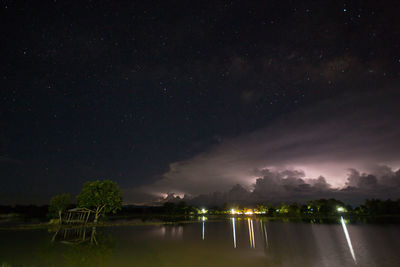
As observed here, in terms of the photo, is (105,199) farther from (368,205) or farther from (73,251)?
(368,205)

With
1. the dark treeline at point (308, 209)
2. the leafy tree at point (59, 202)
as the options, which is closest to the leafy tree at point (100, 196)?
the leafy tree at point (59, 202)

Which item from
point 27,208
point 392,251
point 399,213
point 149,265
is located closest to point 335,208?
point 399,213

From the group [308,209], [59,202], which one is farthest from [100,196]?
[308,209]

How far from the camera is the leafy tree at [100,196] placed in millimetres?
51969

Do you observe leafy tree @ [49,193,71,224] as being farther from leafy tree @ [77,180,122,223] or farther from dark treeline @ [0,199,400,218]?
dark treeline @ [0,199,400,218]

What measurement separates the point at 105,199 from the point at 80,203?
6063mm

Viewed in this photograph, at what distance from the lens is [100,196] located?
52.7 m

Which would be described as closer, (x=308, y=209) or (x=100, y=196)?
(x=100, y=196)

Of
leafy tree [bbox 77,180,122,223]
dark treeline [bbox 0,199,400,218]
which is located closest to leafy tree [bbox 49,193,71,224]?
leafy tree [bbox 77,180,122,223]

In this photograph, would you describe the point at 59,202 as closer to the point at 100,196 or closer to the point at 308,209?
the point at 100,196

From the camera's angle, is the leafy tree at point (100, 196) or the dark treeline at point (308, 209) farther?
the dark treeline at point (308, 209)

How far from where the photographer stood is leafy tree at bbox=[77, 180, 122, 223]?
51969 millimetres

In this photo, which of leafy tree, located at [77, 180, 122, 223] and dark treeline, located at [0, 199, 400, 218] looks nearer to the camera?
leafy tree, located at [77, 180, 122, 223]

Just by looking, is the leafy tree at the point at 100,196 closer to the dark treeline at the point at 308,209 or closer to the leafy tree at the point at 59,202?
the leafy tree at the point at 59,202
